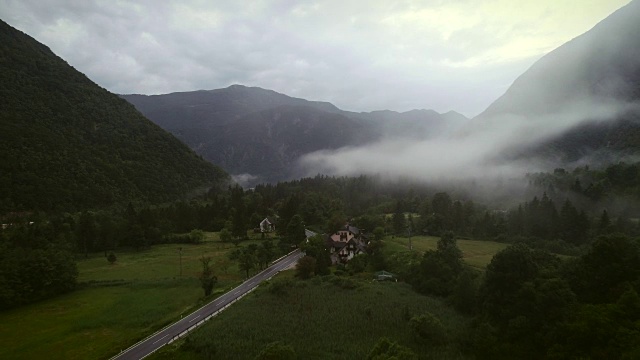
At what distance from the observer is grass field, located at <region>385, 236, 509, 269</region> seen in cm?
6435

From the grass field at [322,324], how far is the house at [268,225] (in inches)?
2073

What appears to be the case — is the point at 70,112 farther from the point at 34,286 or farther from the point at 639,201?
the point at 639,201

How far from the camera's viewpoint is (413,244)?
7812cm

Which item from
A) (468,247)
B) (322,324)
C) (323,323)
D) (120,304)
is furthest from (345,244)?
(120,304)

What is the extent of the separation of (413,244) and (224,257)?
→ 3626cm

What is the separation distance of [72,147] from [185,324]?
13259 cm

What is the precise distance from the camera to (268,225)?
10594cm

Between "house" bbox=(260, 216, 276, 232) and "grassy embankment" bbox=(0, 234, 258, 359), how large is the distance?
91.4 feet

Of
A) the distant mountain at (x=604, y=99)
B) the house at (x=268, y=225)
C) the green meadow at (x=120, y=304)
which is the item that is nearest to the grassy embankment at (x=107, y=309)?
the green meadow at (x=120, y=304)

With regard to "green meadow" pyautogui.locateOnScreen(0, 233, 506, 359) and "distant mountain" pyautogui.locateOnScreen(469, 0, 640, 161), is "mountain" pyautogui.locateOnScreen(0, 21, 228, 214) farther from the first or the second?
"distant mountain" pyautogui.locateOnScreen(469, 0, 640, 161)

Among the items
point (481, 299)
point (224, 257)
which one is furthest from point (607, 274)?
point (224, 257)

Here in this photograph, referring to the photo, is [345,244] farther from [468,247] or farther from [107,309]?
[107,309]

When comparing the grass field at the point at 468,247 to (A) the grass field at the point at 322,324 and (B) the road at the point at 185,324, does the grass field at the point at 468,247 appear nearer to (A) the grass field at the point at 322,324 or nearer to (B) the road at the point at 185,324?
(A) the grass field at the point at 322,324

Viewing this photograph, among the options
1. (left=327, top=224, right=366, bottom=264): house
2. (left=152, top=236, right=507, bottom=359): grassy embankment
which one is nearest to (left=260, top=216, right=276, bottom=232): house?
(left=327, top=224, right=366, bottom=264): house
